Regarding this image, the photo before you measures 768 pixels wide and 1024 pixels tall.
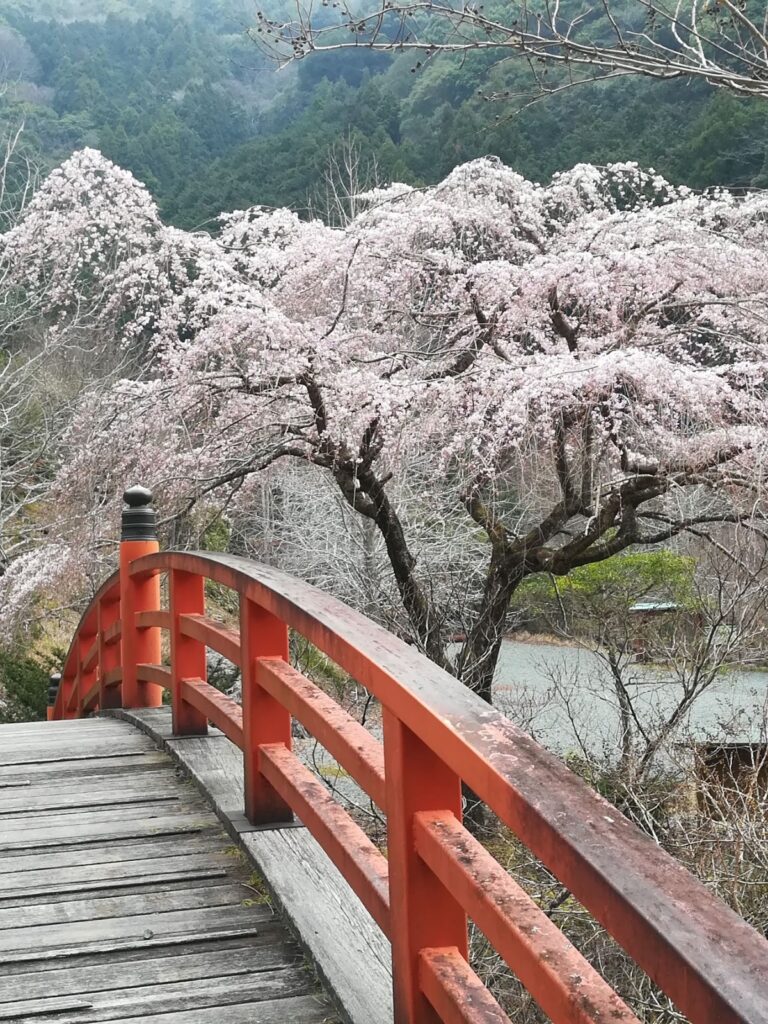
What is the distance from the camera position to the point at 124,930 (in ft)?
8.93

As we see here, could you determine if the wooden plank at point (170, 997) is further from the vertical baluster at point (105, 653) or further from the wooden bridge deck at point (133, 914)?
the vertical baluster at point (105, 653)

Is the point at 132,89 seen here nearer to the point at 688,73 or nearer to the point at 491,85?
the point at 491,85

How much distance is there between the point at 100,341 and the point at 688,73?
19.7 m

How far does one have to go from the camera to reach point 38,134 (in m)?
35.5

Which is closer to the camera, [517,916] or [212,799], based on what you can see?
[517,916]

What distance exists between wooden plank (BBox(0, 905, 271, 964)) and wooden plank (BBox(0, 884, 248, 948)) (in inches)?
1.0

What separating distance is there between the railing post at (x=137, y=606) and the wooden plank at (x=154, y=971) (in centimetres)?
290

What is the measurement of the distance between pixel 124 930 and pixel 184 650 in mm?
1629

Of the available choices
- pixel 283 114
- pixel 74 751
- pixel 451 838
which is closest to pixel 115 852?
pixel 74 751

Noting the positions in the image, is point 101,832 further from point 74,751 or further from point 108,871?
point 74,751

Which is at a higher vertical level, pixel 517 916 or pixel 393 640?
pixel 393 640

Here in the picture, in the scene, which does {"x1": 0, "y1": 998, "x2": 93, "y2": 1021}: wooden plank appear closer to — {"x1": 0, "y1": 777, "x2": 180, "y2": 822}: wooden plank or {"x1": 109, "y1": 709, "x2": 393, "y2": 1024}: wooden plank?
{"x1": 109, "y1": 709, "x2": 393, "y2": 1024}: wooden plank

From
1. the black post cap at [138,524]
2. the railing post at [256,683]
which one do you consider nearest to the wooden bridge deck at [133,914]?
the railing post at [256,683]

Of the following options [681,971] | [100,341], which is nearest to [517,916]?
[681,971]
